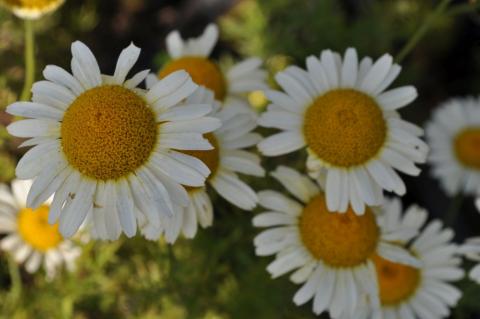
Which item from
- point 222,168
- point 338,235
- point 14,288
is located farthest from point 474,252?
point 14,288

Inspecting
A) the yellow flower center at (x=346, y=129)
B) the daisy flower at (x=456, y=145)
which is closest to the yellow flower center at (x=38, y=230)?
the yellow flower center at (x=346, y=129)

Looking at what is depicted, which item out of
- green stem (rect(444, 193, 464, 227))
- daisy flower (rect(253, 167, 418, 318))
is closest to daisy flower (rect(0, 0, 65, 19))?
daisy flower (rect(253, 167, 418, 318))

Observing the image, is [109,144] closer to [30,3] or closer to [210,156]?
[210,156]

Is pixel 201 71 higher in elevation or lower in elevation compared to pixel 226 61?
higher

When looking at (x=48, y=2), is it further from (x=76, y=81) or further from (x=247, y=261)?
(x=247, y=261)

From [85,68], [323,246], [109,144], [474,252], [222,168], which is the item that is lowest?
[474,252]

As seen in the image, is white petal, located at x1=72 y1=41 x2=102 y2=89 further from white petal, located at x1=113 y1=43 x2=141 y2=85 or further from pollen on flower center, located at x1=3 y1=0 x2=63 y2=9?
pollen on flower center, located at x1=3 y1=0 x2=63 y2=9

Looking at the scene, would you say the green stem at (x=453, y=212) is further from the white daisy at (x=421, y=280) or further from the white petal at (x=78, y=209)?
the white petal at (x=78, y=209)
